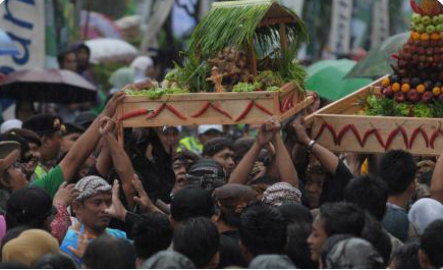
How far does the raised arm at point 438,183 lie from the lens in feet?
29.8

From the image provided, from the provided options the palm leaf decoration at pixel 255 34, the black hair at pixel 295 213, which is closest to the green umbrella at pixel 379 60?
the palm leaf decoration at pixel 255 34

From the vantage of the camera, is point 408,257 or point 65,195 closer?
point 408,257

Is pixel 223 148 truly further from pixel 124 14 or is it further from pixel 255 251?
pixel 124 14

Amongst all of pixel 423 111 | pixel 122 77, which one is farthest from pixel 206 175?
pixel 122 77

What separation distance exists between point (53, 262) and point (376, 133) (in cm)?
381

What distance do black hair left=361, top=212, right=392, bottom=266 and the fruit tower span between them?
267cm

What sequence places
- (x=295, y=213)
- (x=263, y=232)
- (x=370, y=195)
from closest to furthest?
1. (x=263, y=232)
2. (x=370, y=195)
3. (x=295, y=213)

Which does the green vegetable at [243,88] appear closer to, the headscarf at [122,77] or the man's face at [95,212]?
the man's face at [95,212]

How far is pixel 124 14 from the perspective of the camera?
44.1 metres

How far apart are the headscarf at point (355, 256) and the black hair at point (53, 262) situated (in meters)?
1.39

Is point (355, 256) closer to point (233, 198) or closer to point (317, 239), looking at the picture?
point (317, 239)

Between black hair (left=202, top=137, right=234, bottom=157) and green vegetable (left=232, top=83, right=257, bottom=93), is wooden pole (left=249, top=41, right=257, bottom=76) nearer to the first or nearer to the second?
green vegetable (left=232, top=83, right=257, bottom=93)

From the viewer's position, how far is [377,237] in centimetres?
723

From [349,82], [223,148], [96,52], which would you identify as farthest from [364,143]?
[96,52]
